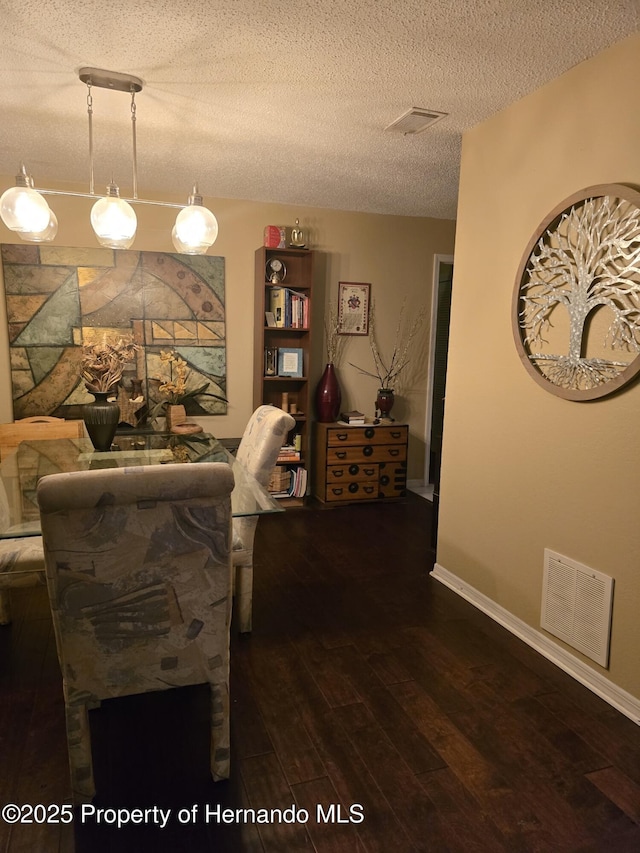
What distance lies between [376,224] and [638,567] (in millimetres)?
3564

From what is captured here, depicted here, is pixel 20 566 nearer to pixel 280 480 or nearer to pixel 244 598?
pixel 244 598

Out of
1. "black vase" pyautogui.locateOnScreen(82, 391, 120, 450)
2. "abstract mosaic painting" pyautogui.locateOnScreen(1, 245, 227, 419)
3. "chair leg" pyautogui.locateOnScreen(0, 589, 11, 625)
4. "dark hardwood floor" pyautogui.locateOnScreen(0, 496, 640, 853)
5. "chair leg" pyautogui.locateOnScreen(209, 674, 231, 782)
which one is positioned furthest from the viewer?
"abstract mosaic painting" pyautogui.locateOnScreen(1, 245, 227, 419)

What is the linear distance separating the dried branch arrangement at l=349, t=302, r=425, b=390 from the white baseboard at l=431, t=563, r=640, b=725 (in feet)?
7.05

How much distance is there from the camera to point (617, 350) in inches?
81.3

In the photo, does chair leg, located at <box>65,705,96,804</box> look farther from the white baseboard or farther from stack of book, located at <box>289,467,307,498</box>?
stack of book, located at <box>289,467,307,498</box>

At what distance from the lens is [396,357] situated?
4.97 m

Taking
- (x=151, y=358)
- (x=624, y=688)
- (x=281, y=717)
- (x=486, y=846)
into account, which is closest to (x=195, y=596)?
(x=281, y=717)

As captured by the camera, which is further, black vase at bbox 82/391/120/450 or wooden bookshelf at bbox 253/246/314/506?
wooden bookshelf at bbox 253/246/314/506

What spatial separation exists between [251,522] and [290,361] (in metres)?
2.24

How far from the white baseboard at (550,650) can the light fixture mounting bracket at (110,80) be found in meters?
2.85

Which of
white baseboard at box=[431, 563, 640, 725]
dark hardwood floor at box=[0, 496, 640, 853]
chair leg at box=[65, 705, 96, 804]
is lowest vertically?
Answer: dark hardwood floor at box=[0, 496, 640, 853]

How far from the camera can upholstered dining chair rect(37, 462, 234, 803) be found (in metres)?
1.39

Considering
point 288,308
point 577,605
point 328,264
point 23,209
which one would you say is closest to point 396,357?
point 328,264

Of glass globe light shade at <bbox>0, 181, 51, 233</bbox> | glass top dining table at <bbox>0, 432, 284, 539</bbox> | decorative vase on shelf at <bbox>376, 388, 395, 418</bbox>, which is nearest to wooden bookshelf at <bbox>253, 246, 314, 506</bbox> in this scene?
decorative vase on shelf at <bbox>376, 388, 395, 418</bbox>
